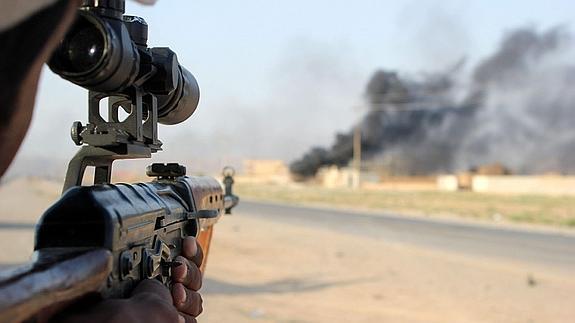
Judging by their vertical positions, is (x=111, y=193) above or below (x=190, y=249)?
above

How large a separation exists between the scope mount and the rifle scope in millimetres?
70

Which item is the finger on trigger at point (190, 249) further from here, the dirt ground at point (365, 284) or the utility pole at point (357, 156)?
the utility pole at point (357, 156)

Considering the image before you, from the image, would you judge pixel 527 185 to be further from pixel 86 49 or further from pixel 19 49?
pixel 19 49

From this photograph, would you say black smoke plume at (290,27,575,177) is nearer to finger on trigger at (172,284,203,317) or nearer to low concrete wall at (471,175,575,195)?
low concrete wall at (471,175,575,195)

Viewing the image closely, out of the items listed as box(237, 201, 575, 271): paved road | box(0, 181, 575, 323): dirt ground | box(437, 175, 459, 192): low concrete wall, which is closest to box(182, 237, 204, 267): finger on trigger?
box(0, 181, 575, 323): dirt ground

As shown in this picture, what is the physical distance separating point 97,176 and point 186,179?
44 cm

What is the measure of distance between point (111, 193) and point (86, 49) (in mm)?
308

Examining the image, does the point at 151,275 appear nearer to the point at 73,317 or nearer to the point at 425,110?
the point at 73,317

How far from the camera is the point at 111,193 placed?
59.4 inches

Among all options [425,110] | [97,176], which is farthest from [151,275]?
[425,110]

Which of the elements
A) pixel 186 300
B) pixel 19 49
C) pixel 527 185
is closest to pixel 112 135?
pixel 186 300

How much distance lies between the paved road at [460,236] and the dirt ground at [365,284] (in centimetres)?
116

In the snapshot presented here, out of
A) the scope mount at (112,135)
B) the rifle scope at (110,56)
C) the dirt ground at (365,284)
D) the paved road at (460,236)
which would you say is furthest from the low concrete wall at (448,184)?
the rifle scope at (110,56)

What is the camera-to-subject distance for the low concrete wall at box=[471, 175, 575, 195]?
49.0 m
